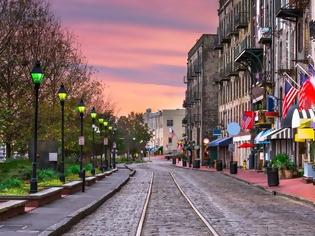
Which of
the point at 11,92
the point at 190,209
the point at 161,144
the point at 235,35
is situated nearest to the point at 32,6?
the point at 11,92

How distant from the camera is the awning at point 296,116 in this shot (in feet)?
125

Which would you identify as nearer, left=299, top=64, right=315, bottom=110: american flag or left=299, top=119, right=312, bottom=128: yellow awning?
left=299, top=64, right=315, bottom=110: american flag

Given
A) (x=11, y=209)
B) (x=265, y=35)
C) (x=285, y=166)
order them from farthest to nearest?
(x=265, y=35) < (x=285, y=166) < (x=11, y=209)

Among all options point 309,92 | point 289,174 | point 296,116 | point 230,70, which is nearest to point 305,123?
point 296,116

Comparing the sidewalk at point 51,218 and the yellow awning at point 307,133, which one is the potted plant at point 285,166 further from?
the sidewalk at point 51,218

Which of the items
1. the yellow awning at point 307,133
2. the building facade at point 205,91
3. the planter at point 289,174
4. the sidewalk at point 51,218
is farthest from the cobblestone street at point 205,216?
the building facade at point 205,91

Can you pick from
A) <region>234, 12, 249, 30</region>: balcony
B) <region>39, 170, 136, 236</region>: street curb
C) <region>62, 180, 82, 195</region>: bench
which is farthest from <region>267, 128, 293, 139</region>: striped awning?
<region>39, 170, 136, 236</region>: street curb

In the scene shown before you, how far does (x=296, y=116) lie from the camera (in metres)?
39.2

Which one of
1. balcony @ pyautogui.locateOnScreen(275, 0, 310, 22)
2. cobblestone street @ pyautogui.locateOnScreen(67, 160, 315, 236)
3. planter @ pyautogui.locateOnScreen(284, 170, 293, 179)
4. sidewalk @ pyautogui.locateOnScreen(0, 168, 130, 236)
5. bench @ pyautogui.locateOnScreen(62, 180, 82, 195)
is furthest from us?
planter @ pyautogui.locateOnScreen(284, 170, 293, 179)

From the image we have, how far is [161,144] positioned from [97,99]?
386 ft

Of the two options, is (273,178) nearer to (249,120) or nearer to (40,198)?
(40,198)

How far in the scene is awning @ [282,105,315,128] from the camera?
125ft

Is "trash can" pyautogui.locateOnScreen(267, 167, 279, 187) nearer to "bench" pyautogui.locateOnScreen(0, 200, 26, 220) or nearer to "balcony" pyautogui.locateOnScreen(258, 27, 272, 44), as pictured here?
"bench" pyautogui.locateOnScreen(0, 200, 26, 220)

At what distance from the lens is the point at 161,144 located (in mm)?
196875
